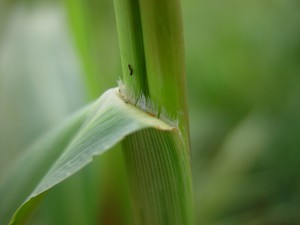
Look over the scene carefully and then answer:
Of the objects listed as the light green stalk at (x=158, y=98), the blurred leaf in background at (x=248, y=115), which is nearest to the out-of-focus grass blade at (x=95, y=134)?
the light green stalk at (x=158, y=98)

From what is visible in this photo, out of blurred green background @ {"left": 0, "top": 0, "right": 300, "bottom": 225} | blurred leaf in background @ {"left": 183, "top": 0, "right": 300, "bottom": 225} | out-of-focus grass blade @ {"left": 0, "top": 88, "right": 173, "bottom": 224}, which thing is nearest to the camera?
out-of-focus grass blade @ {"left": 0, "top": 88, "right": 173, "bottom": 224}

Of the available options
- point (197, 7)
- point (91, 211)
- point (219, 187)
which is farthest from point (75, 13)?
point (197, 7)

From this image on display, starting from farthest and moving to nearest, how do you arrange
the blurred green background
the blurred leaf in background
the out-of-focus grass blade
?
1. the blurred leaf in background
2. the blurred green background
3. the out-of-focus grass blade

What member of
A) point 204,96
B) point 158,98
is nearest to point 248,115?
point 204,96

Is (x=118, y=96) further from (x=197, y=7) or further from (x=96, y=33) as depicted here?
(x=197, y=7)

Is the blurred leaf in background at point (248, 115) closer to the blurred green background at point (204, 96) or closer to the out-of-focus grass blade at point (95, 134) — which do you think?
the blurred green background at point (204, 96)

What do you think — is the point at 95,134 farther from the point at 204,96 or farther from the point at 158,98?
the point at 204,96

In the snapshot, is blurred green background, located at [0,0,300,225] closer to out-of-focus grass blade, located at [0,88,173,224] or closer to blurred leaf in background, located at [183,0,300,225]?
blurred leaf in background, located at [183,0,300,225]

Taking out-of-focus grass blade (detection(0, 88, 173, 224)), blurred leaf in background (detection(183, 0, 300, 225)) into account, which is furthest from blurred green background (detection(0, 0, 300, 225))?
out-of-focus grass blade (detection(0, 88, 173, 224))

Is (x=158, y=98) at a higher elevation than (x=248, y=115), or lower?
higher
